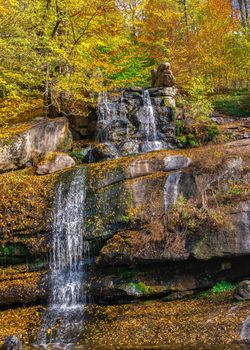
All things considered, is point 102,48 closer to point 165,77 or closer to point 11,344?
point 165,77

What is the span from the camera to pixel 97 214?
11.1 meters

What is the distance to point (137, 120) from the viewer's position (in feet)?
54.3

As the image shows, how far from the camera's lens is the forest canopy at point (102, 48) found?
524 inches

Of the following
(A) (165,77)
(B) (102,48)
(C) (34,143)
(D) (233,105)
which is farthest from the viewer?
(B) (102,48)

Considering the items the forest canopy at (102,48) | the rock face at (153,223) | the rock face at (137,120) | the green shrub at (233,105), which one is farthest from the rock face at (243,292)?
the green shrub at (233,105)

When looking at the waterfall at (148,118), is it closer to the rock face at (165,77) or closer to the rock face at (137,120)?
the rock face at (137,120)

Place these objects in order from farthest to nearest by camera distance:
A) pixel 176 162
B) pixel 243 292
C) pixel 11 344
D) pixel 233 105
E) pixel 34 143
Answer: pixel 233 105, pixel 34 143, pixel 176 162, pixel 243 292, pixel 11 344

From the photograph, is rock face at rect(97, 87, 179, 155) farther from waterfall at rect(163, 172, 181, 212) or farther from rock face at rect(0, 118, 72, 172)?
waterfall at rect(163, 172, 181, 212)

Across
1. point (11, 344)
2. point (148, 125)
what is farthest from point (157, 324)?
point (148, 125)

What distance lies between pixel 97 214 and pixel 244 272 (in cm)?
445

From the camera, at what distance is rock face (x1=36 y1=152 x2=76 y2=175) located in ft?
43.5

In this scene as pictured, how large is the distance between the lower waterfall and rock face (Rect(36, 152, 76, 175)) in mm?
1259

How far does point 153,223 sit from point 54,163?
5.03 m

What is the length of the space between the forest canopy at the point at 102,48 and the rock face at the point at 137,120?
1.01 meters
